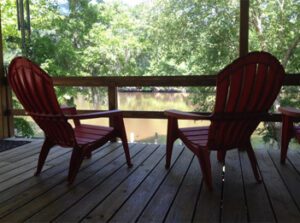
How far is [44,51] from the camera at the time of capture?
7.43 m

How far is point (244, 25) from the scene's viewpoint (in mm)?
3271

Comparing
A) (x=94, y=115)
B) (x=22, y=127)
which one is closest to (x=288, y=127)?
(x=94, y=115)

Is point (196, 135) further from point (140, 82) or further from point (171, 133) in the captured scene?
point (140, 82)

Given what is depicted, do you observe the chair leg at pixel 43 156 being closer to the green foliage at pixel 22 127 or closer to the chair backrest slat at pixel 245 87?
the chair backrest slat at pixel 245 87

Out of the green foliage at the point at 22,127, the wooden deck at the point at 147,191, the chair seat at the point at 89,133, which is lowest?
the green foliage at the point at 22,127

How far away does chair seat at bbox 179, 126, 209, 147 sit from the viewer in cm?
236

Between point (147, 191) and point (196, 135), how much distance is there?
637 mm

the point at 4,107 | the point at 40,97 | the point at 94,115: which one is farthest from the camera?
the point at 4,107

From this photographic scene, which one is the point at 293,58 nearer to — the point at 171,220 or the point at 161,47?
the point at 161,47

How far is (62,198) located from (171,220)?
0.78m

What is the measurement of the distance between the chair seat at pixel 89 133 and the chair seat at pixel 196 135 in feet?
2.15

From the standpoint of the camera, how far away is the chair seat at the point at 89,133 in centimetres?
256

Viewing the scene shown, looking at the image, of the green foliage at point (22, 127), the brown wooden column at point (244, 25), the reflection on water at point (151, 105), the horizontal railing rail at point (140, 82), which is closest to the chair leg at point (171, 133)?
the horizontal railing rail at point (140, 82)

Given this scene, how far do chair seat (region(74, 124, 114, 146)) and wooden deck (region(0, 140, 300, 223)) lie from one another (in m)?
0.30
